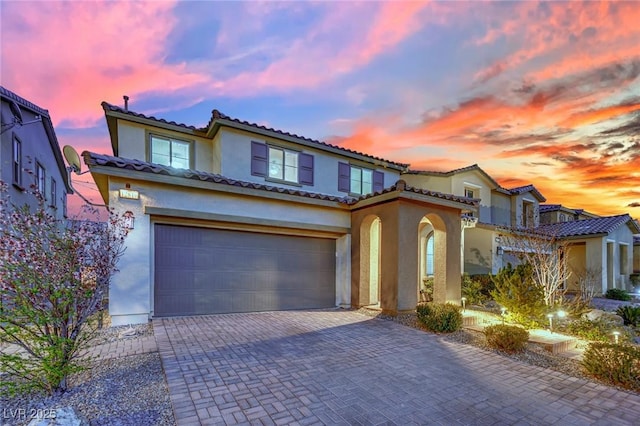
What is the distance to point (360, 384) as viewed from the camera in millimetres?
4785

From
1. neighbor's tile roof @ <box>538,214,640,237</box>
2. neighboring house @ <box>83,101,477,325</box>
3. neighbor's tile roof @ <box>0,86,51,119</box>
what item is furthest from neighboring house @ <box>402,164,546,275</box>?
neighbor's tile roof @ <box>0,86,51,119</box>

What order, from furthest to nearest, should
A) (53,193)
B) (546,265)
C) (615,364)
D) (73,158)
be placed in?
1. (53,193)
2. (546,265)
3. (73,158)
4. (615,364)

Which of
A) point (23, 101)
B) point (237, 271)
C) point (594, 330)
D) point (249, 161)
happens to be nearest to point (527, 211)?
point (594, 330)

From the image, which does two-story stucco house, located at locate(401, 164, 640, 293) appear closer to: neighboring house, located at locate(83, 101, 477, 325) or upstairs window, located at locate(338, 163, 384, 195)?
upstairs window, located at locate(338, 163, 384, 195)

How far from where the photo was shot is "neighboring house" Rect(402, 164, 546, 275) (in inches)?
654

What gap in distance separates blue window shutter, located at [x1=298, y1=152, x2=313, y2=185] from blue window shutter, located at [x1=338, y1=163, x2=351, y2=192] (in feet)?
5.28

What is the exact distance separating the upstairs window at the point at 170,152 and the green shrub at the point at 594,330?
13809 millimetres

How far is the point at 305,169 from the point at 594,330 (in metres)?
10.9

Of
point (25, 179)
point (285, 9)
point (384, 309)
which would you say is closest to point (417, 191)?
point (384, 309)

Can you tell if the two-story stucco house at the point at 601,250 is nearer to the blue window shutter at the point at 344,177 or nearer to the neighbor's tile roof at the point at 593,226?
the neighbor's tile roof at the point at 593,226

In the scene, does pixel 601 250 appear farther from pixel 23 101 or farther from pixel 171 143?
pixel 23 101

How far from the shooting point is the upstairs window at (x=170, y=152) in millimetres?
11852

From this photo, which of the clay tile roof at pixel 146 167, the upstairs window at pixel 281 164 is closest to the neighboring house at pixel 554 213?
the upstairs window at pixel 281 164

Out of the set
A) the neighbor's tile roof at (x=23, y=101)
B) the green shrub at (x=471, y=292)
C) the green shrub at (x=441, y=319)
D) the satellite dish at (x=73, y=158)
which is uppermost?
the neighbor's tile roof at (x=23, y=101)
